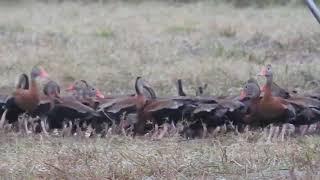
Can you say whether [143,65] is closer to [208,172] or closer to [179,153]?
[179,153]

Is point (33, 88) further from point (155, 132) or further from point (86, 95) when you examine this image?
point (155, 132)

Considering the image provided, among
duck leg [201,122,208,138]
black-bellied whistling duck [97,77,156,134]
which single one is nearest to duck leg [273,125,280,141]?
duck leg [201,122,208,138]

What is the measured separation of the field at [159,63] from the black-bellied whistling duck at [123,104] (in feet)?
1.74

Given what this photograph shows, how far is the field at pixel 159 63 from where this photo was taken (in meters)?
5.60

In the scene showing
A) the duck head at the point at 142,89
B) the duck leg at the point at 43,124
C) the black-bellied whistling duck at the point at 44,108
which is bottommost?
the duck leg at the point at 43,124

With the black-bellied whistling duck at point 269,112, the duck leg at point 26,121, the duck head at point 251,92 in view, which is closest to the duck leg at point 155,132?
the black-bellied whistling duck at point 269,112

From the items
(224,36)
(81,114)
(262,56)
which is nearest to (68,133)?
(81,114)

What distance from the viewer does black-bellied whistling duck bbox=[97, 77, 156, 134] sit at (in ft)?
25.3

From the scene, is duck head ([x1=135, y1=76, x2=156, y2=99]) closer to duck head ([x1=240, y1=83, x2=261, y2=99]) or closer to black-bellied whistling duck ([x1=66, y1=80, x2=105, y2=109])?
black-bellied whistling duck ([x1=66, y1=80, x2=105, y2=109])

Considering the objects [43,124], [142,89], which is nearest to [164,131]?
[142,89]

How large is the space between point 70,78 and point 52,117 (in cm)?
386

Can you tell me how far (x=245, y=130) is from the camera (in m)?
7.55

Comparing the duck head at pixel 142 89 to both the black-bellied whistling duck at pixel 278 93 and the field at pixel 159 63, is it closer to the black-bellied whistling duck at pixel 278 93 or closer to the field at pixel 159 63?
the field at pixel 159 63

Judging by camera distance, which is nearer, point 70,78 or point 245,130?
point 245,130
